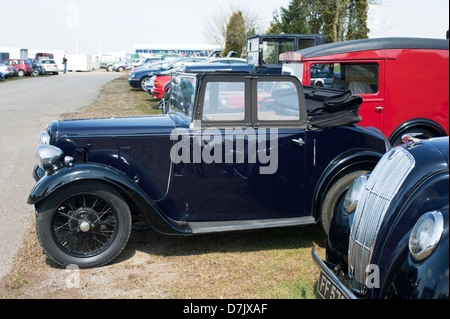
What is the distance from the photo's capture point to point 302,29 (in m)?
35.4

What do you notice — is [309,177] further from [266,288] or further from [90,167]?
[90,167]

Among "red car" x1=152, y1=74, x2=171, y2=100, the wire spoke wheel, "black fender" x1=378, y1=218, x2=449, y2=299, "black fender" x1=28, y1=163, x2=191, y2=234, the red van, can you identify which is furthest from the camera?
"red car" x1=152, y1=74, x2=171, y2=100

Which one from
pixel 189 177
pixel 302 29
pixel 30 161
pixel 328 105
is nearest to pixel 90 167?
pixel 189 177

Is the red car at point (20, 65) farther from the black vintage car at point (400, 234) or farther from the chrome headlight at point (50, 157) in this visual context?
the black vintage car at point (400, 234)

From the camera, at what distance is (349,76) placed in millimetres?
8352

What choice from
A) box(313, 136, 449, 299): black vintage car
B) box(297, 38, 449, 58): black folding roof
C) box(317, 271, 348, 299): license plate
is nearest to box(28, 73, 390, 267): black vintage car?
box(313, 136, 449, 299): black vintage car

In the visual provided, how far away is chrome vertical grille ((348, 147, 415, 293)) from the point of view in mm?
3016

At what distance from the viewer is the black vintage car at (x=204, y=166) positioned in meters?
4.31

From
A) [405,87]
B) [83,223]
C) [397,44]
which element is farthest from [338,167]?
[397,44]

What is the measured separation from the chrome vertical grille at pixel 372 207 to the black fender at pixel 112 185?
5.78ft

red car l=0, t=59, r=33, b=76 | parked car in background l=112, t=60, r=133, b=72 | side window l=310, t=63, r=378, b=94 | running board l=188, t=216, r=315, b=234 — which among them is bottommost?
running board l=188, t=216, r=315, b=234

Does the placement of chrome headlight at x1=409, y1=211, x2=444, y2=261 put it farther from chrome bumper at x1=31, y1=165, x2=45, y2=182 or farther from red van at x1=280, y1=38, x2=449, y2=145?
red van at x1=280, y1=38, x2=449, y2=145

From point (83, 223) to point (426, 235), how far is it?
2.93 meters

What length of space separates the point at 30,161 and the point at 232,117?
5550 mm
